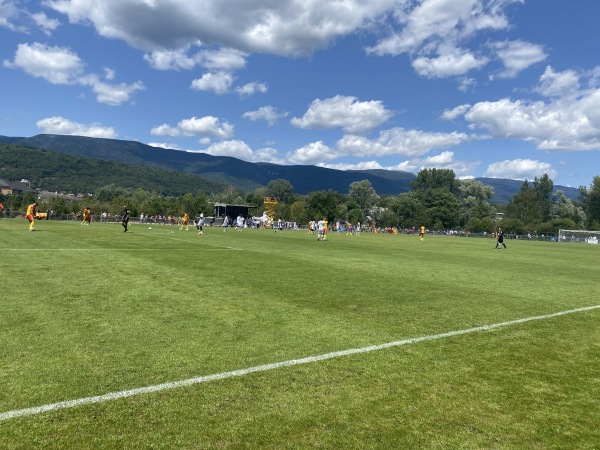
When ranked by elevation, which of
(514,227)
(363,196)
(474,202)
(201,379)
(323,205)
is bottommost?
(201,379)

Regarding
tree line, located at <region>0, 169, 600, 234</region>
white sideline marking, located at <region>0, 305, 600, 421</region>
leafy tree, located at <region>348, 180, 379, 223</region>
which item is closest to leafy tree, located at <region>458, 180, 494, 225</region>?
tree line, located at <region>0, 169, 600, 234</region>

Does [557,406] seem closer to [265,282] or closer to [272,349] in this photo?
[272,349]

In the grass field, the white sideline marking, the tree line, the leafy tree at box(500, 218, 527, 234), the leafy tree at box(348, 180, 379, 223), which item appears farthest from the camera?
the leafy tree at box(348, 180, 379, 223)

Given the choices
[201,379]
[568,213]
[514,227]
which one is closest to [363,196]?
Result: [568,213]

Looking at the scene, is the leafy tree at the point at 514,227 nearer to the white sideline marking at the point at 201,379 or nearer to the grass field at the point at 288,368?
the grass field at the point at 288,368

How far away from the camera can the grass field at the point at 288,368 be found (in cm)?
385

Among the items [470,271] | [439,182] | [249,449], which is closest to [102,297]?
[249,449]

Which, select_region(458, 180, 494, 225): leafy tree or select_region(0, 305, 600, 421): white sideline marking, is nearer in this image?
select_region(0, 305, 600, 421): white sideline marking

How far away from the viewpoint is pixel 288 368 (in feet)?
17.6

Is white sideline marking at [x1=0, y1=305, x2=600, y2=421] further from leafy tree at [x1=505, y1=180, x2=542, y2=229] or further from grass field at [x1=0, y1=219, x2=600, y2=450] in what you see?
leafy tree at [x1=505, y1=180, x2=542, y2=229]

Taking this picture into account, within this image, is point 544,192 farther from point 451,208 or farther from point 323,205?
point 323,205

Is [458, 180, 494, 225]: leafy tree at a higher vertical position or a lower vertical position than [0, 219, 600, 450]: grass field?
higher

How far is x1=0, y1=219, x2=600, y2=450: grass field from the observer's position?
12.6 ft

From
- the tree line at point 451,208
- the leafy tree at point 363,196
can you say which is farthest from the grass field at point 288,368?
the leafy tree at point 363,196
